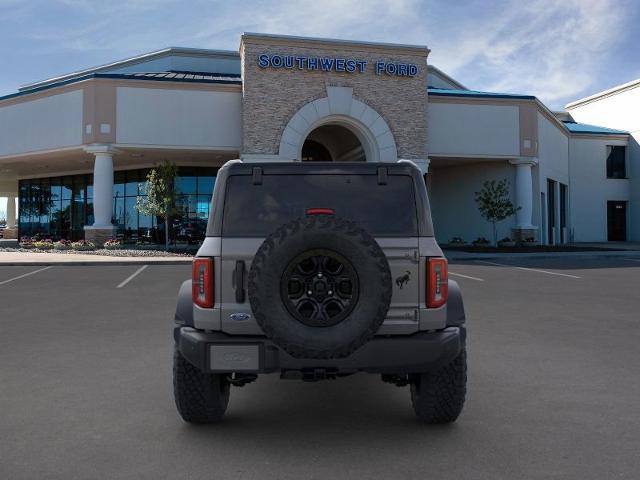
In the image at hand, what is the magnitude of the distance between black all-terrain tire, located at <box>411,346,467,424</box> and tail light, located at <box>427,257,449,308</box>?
49 cm

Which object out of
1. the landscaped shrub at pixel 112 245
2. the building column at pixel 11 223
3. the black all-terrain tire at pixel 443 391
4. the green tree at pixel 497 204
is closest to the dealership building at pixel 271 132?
the landscaped shrub at pixel 112 245

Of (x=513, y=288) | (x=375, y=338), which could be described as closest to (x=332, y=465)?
(x=375, y=338)

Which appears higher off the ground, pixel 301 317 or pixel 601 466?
pixel 301 317

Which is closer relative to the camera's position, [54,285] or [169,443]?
[169,443]

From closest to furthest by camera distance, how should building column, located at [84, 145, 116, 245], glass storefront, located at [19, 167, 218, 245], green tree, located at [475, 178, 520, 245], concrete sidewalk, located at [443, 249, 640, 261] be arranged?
concrete sidewalk, located at [443, 249, 640, 261], building column, located at [84, 145, 116, 245], green tree, located at [475, 178, 520, 245], glass storefront, located at [19, 167, 218, 245]

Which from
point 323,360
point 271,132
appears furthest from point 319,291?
point 271,132

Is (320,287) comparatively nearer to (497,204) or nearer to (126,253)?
(126,253)

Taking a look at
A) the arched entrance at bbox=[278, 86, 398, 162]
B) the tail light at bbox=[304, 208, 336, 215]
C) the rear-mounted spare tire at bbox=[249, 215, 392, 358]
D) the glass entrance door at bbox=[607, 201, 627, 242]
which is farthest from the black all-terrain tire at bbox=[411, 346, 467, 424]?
the glass entrance door at bbox=[607, 201, 627, 242]

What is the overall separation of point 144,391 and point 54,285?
392 inches

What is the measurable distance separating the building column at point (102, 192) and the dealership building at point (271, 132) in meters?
0.07

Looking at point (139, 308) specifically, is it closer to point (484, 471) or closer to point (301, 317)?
point (301, 317)

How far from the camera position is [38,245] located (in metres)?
28.6

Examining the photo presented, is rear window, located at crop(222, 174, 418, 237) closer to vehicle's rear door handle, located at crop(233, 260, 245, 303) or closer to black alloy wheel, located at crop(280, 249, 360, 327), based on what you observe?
vehicle's rear door handle, located at crop(233, 260, 245, 303)

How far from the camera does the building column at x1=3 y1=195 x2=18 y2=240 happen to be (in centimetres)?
5562
